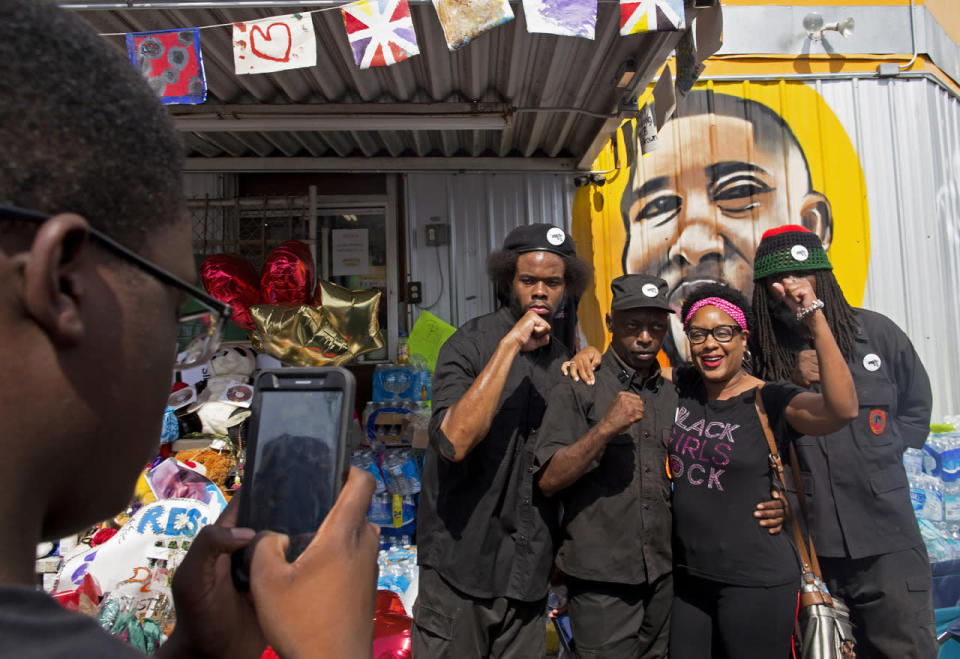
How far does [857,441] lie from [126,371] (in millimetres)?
2943

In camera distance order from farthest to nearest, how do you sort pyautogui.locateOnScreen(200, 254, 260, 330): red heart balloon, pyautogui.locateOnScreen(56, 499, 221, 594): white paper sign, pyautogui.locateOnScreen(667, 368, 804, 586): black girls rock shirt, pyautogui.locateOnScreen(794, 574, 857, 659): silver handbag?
pyautogui.locateOnScreen(200, 254, 260, 330): red heart balloon → pyautogui.locateOnScreen(56, 499, 221, 594): white paper sign → pyautogui.locateOnScreen(667, 368, 804, 586): black girls rock shirt → pyautogui.locateOnScreen(794, 574, 857, 659): silver handbag

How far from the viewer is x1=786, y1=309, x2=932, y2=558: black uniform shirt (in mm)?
2543

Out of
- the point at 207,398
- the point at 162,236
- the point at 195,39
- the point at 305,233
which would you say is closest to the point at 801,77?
the point at 305,233

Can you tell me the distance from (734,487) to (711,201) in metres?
3.71

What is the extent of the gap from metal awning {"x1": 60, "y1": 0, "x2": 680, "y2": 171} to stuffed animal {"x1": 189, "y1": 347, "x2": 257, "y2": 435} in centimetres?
169

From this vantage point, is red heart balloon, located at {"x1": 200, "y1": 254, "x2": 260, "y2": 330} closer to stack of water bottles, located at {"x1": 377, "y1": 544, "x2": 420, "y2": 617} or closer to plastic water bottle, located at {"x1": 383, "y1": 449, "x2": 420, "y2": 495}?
plastic water bottle, located at {"x1": 383, "y1": 449, "x2": 420, "y2": 495}

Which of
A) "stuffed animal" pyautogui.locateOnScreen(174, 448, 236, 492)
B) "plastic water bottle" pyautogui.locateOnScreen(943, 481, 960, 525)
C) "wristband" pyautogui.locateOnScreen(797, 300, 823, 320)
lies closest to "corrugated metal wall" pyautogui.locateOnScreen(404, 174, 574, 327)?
"stuffed animal" pyautogui.locateOnScreen(174, 448, 236, 492)

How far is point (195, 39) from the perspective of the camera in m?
2.90

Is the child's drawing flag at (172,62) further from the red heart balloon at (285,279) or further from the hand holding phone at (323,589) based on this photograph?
the hand holding phone at (323,589)

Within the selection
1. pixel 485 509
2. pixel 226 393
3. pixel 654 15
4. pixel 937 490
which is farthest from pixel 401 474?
pixel 937 490

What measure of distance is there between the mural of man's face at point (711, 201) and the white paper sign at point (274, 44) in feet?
10.9

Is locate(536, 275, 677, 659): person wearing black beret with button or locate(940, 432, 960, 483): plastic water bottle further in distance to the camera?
locate(940, 432, 960, 483): plastic water bottle

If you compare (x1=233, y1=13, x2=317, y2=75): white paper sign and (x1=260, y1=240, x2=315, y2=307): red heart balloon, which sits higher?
(x1=233, y1=13, x2=317, y2=75): white paper sign

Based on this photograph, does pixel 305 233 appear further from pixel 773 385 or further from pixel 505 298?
pixel 773 385
